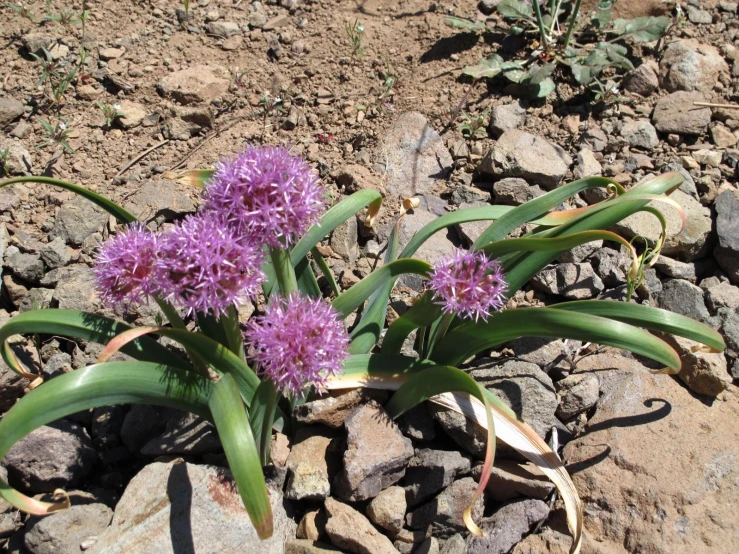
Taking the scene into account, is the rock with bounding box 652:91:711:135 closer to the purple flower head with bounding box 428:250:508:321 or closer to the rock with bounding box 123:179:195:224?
the purple flower head with bounding box 428:250:508:321

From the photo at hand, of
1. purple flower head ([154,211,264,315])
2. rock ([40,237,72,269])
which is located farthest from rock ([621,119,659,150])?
rock ([40,237,72,269])

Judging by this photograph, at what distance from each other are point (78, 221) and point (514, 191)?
2257 mm

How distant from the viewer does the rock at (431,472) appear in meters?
2.27

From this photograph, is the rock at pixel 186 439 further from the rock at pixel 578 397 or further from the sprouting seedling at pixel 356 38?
the sprouting seedling at pixel 356 38

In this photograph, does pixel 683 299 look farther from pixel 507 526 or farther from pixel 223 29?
pixel 223 29

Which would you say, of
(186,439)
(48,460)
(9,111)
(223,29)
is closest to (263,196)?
(186,439)

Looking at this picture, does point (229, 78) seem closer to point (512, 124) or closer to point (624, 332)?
point (512, 124)

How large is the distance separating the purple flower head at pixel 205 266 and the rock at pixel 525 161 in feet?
6.66

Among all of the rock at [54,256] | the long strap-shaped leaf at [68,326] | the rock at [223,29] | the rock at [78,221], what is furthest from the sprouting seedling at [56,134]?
the long strap-shaped leaf at [68,326]

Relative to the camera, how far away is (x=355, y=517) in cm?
217

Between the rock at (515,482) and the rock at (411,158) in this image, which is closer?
the rock at (515,482)

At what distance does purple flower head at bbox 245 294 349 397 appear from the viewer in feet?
5.37

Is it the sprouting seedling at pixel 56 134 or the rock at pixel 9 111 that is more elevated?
the rock at pixel 9 111

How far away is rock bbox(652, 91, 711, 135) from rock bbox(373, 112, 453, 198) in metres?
1.31
